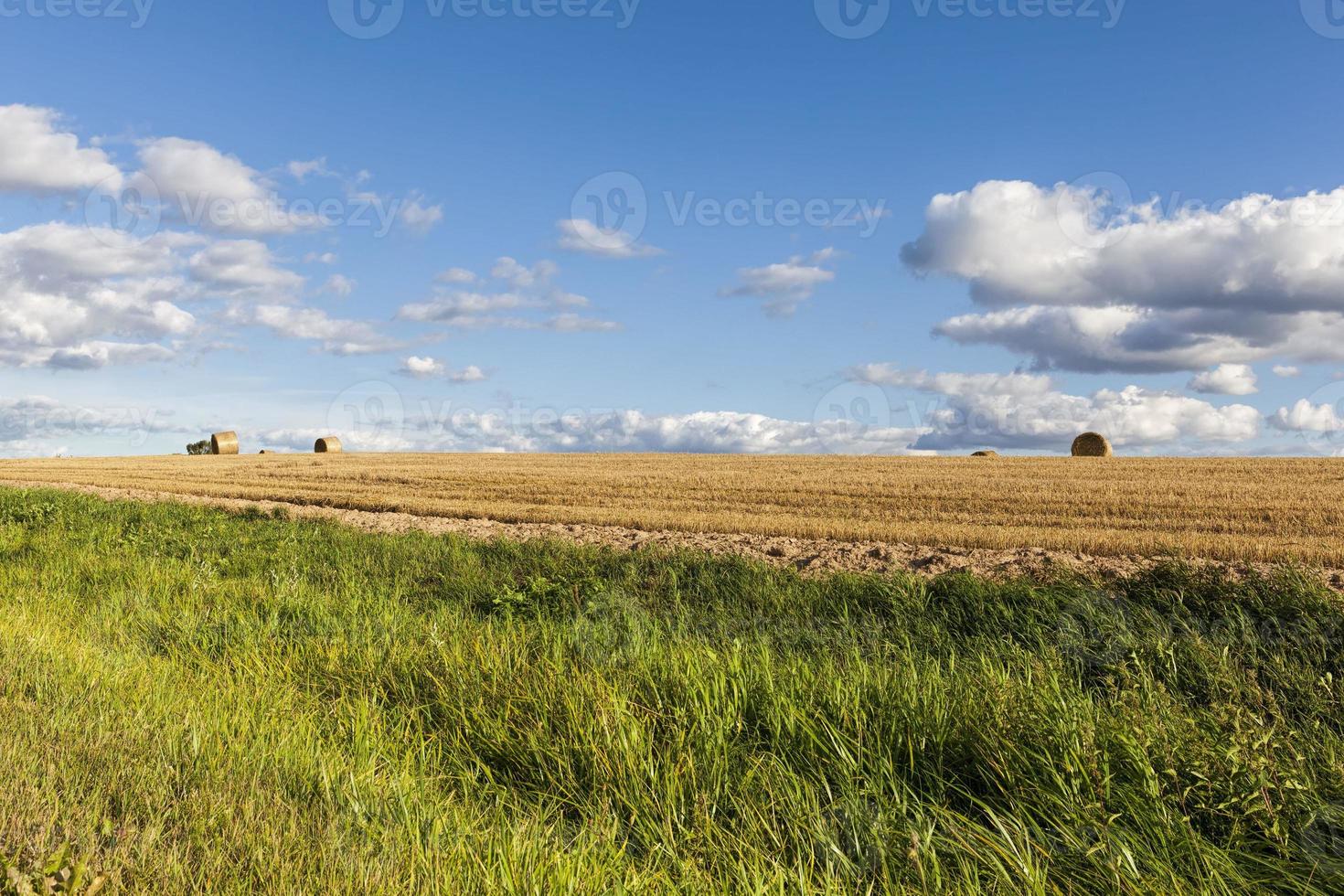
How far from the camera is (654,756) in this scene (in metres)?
4.57

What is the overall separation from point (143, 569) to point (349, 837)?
845 centimetres

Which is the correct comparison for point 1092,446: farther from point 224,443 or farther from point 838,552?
point 224,443

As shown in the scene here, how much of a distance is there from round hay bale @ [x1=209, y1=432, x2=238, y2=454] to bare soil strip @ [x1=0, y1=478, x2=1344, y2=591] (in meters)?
42.0

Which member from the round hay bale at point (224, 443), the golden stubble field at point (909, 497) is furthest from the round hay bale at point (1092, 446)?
the round hay bale at point (224, 443)

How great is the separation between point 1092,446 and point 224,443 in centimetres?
4897

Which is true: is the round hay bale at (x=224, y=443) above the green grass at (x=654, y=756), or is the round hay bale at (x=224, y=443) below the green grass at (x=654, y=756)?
above

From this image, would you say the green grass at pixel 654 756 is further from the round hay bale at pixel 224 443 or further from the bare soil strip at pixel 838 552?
the round hay bale at pixel 224 443

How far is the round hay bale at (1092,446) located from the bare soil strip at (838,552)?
24.7 meters

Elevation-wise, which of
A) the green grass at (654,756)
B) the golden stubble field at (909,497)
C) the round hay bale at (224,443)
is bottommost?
the green grass at (654,756)

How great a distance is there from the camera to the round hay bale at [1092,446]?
36.5 meters

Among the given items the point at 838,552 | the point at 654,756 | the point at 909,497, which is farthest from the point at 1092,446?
the point at 654,756

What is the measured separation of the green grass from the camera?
3.35m

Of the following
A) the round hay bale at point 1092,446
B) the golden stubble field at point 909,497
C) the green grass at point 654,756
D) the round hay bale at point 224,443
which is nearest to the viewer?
the green grass at point 654,756

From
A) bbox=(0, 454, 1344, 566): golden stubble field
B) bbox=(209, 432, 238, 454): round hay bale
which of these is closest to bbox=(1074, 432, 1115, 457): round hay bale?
bbox=(0, 454, 1344, 566): golden stubble field
